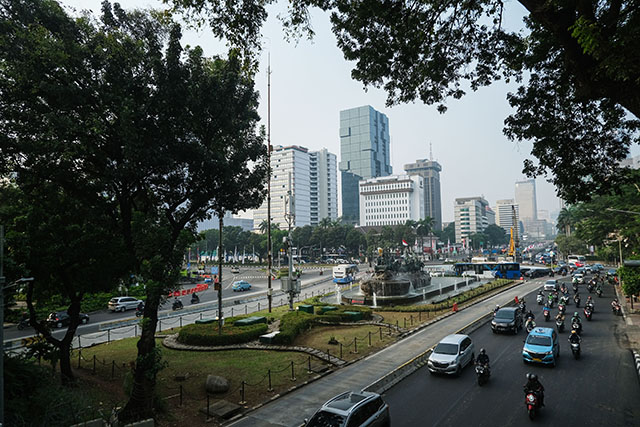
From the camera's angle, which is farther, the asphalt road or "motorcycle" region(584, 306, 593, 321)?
"motorcycle" region(584, 306, 593, 321)

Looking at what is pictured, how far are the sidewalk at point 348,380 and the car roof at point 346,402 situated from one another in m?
2.33

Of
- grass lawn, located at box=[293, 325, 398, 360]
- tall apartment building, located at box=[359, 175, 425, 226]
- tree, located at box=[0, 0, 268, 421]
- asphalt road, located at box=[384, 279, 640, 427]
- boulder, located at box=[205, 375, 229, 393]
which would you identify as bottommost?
grass lawn, located at box=[293, 325, 398, 360]

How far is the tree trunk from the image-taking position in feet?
39.0

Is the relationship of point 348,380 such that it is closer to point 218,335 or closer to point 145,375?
point 145,375

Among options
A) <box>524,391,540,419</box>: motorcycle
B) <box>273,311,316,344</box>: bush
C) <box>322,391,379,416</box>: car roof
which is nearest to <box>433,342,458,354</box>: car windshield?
<box>524,391,540,419</box>: motorcycle

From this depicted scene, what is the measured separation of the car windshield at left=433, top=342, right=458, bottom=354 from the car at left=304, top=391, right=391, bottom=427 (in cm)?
654

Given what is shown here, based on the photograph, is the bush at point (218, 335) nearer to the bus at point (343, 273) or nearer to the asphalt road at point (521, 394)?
the asphalt road at point (521, 394)

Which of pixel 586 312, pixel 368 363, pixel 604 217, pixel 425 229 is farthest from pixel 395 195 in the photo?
pixel 368 363

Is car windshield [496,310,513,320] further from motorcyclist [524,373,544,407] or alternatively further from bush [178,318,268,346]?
bush [178,318,268,346]

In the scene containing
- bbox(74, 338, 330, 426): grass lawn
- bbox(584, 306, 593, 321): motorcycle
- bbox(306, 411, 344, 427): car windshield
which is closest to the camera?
bbox(306, 411, 344, 427): car windshield

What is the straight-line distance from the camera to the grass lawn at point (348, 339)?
2065 cm

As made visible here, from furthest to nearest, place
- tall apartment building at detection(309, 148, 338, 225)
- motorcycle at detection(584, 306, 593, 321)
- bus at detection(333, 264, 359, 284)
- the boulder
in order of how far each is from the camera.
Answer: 1. tall apartment building at detection(309, 148, 338, 225)
2. bus at detection(333, 264, 359, 284)
3. motorcycle at detection(584, 306, 593, 321)
4. the boulder

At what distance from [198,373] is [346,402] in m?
9.23

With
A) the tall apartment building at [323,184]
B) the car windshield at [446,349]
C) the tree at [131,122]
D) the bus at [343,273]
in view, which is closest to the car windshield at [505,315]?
the car windshield at [446,349]
